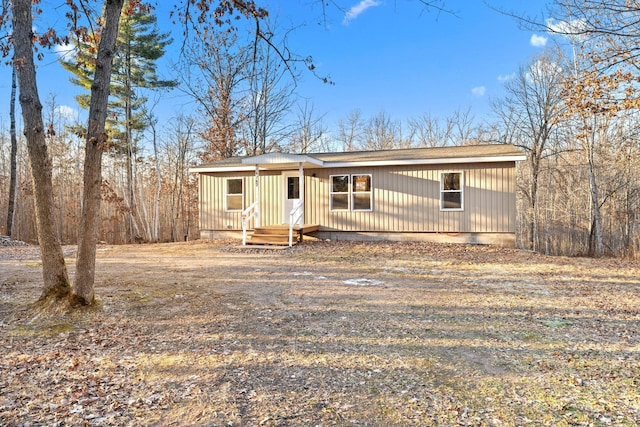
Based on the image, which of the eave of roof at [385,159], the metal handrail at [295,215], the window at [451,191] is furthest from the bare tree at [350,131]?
the window at [451,191]

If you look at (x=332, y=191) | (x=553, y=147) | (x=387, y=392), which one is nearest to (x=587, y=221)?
(x=553, y=147)

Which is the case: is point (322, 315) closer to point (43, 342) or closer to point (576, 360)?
point (576, 360)

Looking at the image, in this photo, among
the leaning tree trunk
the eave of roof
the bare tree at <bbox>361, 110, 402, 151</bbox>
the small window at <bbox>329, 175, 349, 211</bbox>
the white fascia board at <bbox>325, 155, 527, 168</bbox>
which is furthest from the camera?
the bare tree at <bbox>361, 110, 402, 151</bbox>

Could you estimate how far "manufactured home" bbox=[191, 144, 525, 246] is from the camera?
10.9 meters

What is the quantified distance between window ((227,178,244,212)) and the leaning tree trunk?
28.7ft

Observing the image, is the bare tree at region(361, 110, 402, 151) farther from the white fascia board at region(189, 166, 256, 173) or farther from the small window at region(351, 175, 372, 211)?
the white fascia board at region(189, 166, 256, 173)

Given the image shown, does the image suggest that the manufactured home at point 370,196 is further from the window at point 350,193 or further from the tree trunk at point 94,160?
the tree trunk at point 94,160

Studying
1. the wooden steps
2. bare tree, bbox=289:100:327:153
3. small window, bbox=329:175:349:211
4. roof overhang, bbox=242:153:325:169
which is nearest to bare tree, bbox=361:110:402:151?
bare tree, bbox=289:100:327:153

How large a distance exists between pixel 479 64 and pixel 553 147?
19.0 ft

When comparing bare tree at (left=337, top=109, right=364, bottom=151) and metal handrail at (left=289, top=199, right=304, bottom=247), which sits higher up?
bare tree at (left=337, top=109, right=364, bottom=151)

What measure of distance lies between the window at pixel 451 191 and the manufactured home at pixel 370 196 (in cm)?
3

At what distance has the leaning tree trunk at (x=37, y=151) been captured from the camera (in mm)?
4312

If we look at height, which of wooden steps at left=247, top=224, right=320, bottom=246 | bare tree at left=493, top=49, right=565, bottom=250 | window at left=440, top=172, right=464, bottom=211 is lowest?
wooden steps at left=247, top=224, right=320, bottom=246

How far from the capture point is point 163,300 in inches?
203
